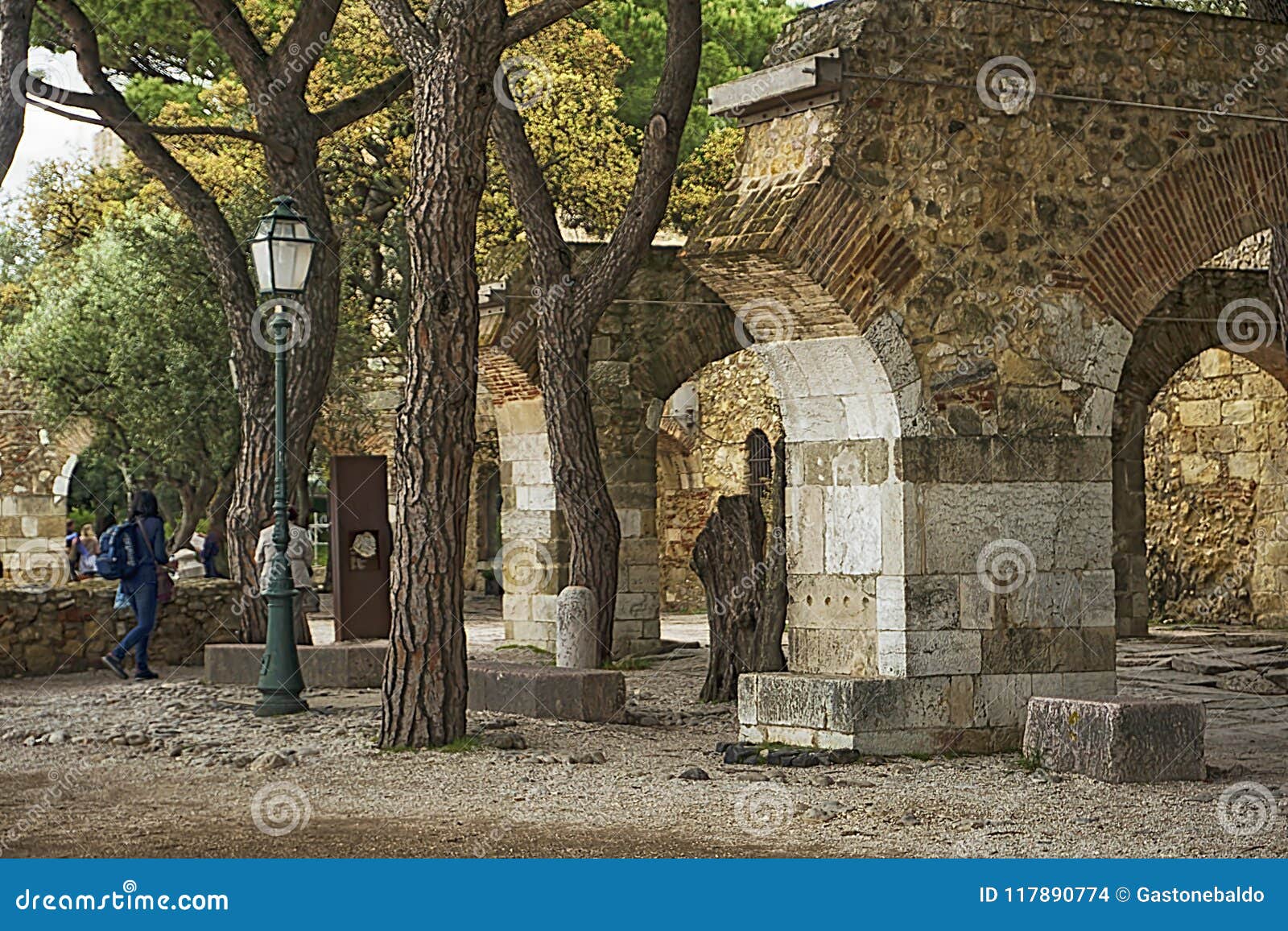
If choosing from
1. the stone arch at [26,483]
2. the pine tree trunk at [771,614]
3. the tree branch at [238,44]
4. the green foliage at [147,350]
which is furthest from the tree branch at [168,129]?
the stone arch at [26,483]

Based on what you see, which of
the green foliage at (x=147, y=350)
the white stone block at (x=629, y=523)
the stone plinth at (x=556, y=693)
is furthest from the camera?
the green foliage at (x=147, y=350)

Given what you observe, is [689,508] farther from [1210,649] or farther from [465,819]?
[465,819]

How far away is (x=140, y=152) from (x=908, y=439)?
7.49m

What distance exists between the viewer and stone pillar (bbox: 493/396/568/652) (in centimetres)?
1608

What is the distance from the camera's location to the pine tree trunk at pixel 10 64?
34.5 ft

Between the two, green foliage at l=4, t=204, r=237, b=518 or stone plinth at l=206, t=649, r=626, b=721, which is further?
green foliage at l=4, t=204, r=237, b=518

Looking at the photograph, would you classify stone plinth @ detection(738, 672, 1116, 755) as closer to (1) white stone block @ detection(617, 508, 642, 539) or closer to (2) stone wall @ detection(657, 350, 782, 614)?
(1) white stone block @ detection(617, 508, 642, 539)

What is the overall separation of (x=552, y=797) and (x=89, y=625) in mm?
8383

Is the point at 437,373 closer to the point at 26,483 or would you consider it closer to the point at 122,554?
the point at 122,554

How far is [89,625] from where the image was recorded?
15367mm

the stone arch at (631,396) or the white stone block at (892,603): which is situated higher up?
the stone arch at (631,396)

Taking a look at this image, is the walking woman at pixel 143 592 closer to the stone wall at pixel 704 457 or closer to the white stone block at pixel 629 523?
the white stone block at pixel 629 523

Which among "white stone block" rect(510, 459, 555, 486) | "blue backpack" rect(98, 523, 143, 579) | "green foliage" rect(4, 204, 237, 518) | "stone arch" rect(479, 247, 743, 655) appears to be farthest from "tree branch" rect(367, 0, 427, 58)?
"green foliage" rect(4, 204, 237, 518)

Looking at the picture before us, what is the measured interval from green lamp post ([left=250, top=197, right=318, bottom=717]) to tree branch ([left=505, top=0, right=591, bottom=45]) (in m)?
2.04
